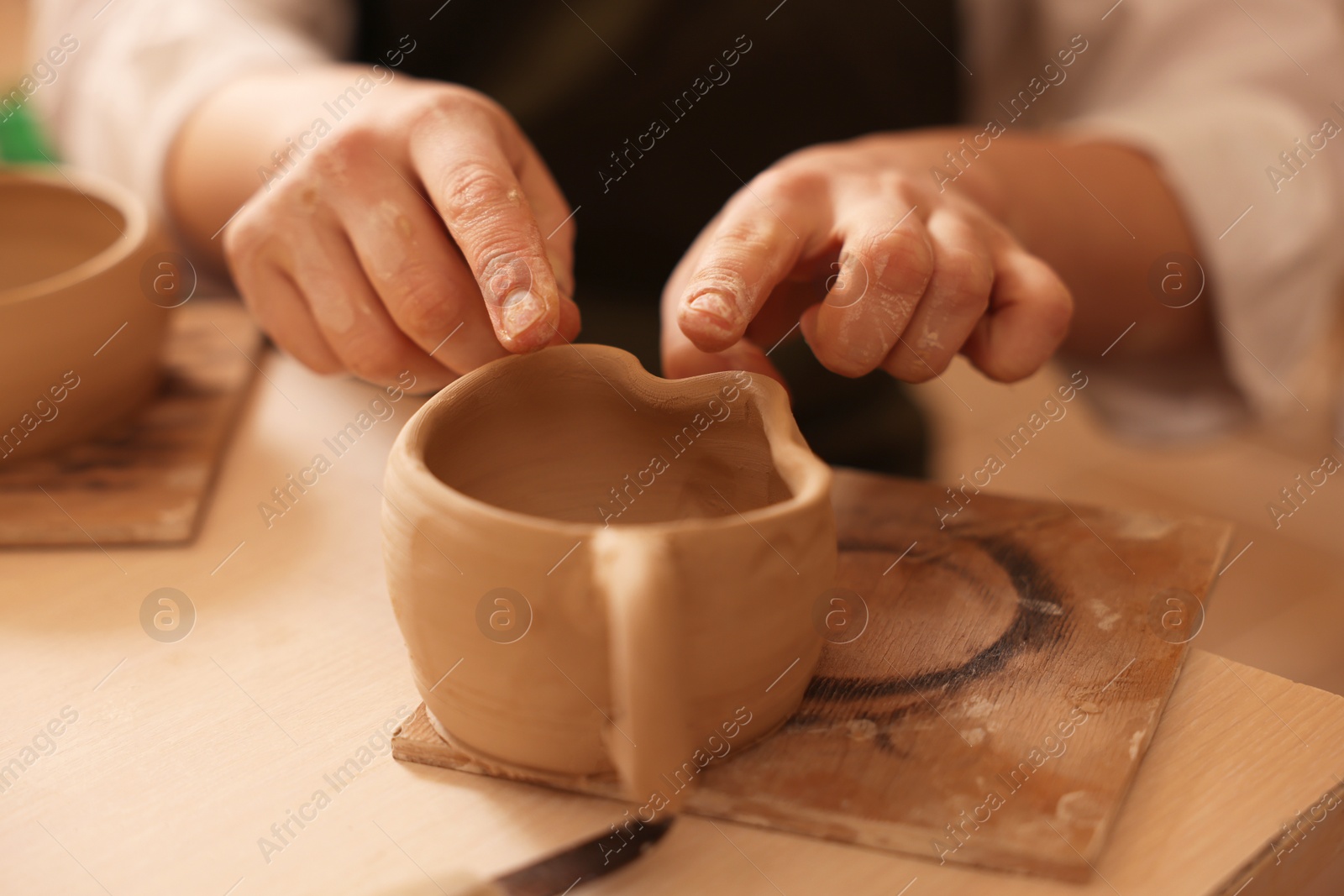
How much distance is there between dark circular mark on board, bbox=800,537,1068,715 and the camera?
628 millimetres

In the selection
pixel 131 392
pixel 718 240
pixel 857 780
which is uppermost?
pixel 718 240

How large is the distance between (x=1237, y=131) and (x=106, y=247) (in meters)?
1.13

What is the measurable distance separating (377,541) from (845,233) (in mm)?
413

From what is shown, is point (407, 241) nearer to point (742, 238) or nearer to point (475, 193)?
point (475, 193)

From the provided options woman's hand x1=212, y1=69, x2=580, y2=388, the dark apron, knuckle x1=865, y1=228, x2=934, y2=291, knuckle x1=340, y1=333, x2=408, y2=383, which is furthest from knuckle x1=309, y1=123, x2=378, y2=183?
the dark apron

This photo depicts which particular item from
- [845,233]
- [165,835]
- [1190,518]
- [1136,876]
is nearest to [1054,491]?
[1190,518]

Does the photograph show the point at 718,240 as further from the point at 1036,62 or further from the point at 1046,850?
the point at 1036,62

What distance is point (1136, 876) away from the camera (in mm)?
517

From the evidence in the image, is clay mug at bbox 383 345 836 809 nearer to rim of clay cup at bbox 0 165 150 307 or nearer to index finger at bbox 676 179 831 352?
index finger at bbox 676 179 831 352

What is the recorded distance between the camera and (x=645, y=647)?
0.47 metres

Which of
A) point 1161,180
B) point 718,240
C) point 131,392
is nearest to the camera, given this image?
point 718,240

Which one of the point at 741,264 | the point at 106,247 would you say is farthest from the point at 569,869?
the point at 106,247

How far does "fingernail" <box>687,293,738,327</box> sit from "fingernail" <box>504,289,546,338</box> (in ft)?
0.31

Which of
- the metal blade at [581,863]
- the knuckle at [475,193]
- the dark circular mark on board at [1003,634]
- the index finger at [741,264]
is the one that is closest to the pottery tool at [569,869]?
the metal blade at [581,863]
